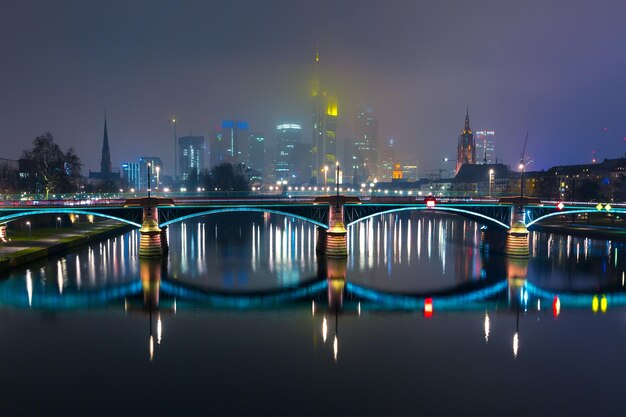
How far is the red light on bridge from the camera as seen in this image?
36.1 meters

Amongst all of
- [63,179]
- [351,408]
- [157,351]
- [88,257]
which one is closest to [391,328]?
[351,408]

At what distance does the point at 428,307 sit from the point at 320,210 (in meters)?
23.5

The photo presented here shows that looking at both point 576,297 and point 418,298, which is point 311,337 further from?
point 576,297

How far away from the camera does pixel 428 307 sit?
3812 centimetres

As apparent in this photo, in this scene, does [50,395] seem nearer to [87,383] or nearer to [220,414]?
[87,383]

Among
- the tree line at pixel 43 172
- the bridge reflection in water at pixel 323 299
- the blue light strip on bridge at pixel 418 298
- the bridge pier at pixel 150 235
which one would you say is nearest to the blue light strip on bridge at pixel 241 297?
the bridge reflection in water at pixel 323 299

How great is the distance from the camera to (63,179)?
3442 inches

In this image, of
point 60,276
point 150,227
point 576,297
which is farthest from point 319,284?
point 60,276

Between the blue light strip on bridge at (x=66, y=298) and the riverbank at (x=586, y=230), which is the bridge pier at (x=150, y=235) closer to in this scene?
the blue light strip on bridge at (x=66, y=298)

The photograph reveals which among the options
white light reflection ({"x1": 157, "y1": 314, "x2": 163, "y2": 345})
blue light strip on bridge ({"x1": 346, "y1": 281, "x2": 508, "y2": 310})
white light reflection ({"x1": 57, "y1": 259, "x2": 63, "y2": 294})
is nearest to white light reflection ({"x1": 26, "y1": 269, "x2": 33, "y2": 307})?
white light reflection ({"x1": 57, "y1": 259, "x2": 63, "y2": 294})

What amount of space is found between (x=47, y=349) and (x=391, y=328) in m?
20.8

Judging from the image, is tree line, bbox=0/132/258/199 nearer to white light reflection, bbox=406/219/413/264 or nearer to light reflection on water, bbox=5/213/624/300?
light reflection on water, bbox=5/213/624/300

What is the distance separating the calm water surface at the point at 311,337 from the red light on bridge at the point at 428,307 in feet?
1.55

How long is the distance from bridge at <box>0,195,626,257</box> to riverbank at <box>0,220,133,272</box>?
3.33 metres
